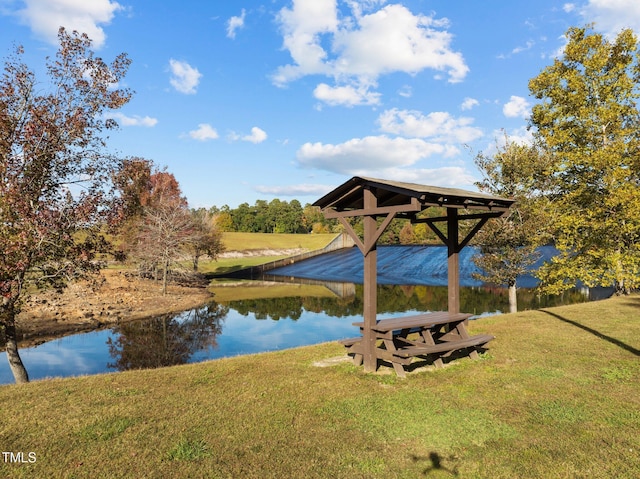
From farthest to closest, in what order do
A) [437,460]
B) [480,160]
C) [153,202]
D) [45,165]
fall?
[153,202] → [480,160] → [45,165] → [437,460]

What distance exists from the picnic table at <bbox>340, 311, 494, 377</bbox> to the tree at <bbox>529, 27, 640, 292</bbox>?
31.5 ft

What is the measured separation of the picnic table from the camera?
30.0ft

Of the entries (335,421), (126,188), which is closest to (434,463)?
(335,421)

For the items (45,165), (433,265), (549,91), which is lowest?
(433,265)

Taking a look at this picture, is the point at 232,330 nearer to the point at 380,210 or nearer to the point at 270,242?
the point at 380,210

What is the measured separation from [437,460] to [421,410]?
5.37ft

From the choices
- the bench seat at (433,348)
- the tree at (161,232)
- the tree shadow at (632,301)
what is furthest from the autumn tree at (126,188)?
the tree shadow at (632,301)

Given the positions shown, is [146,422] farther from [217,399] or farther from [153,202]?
[153,202]

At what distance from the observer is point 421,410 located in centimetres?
718

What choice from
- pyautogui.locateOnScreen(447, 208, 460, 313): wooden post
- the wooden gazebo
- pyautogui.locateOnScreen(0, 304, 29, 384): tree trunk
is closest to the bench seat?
the wooden gazebo

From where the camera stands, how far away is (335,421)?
22.3 feet

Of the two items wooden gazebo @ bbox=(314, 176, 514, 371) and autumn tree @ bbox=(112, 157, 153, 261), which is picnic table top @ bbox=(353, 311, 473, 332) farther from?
autumn tree @ bbox=(112, 157, 153, 261)

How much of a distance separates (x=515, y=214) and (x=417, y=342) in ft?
44.4

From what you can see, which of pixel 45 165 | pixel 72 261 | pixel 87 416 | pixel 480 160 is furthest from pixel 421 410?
pixel 480 160
